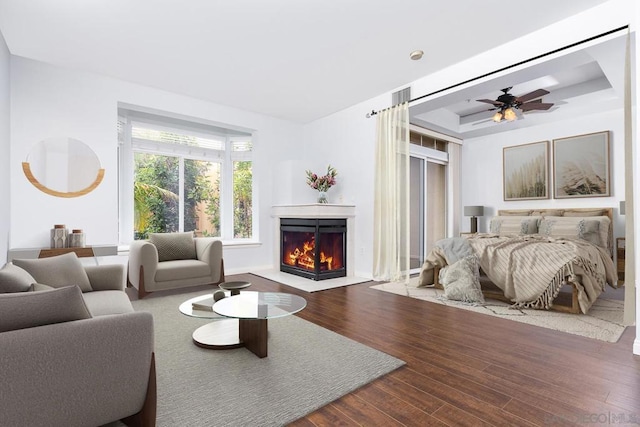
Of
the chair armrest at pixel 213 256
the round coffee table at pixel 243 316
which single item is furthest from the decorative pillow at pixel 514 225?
the chair armrest at pixel 213 256

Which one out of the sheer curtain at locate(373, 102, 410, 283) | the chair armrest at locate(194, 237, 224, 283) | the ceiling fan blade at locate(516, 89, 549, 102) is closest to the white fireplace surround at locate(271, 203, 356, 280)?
the sheer curtain at locate(373, 102, 410, 283)

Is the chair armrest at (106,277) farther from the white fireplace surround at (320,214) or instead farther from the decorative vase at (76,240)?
the white fireplace surround at (320,214)

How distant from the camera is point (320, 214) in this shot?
4934 millimetres

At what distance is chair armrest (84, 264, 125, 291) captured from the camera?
2711mm

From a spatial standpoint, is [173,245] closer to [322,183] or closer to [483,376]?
[322,183]

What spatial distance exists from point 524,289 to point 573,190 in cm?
316

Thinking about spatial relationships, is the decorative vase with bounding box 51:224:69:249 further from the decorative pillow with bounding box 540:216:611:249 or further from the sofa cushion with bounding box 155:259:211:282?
the decorative pillow with bounding box 540:216:611:249

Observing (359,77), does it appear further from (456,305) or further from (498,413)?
(498,413)

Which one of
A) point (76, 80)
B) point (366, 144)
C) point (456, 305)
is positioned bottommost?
point (456, 305)

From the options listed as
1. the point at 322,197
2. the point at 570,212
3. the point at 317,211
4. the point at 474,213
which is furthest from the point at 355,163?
the point at 570,212

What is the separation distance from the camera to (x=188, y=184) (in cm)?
572

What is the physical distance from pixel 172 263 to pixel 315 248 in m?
1.99

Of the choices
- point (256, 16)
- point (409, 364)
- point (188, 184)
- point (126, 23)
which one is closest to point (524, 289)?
point (409, 364)

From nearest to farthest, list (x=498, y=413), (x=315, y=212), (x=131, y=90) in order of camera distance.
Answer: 1. (x=498, y=413)
2. (x=131, y=90)
3. (x=315, y=212)
